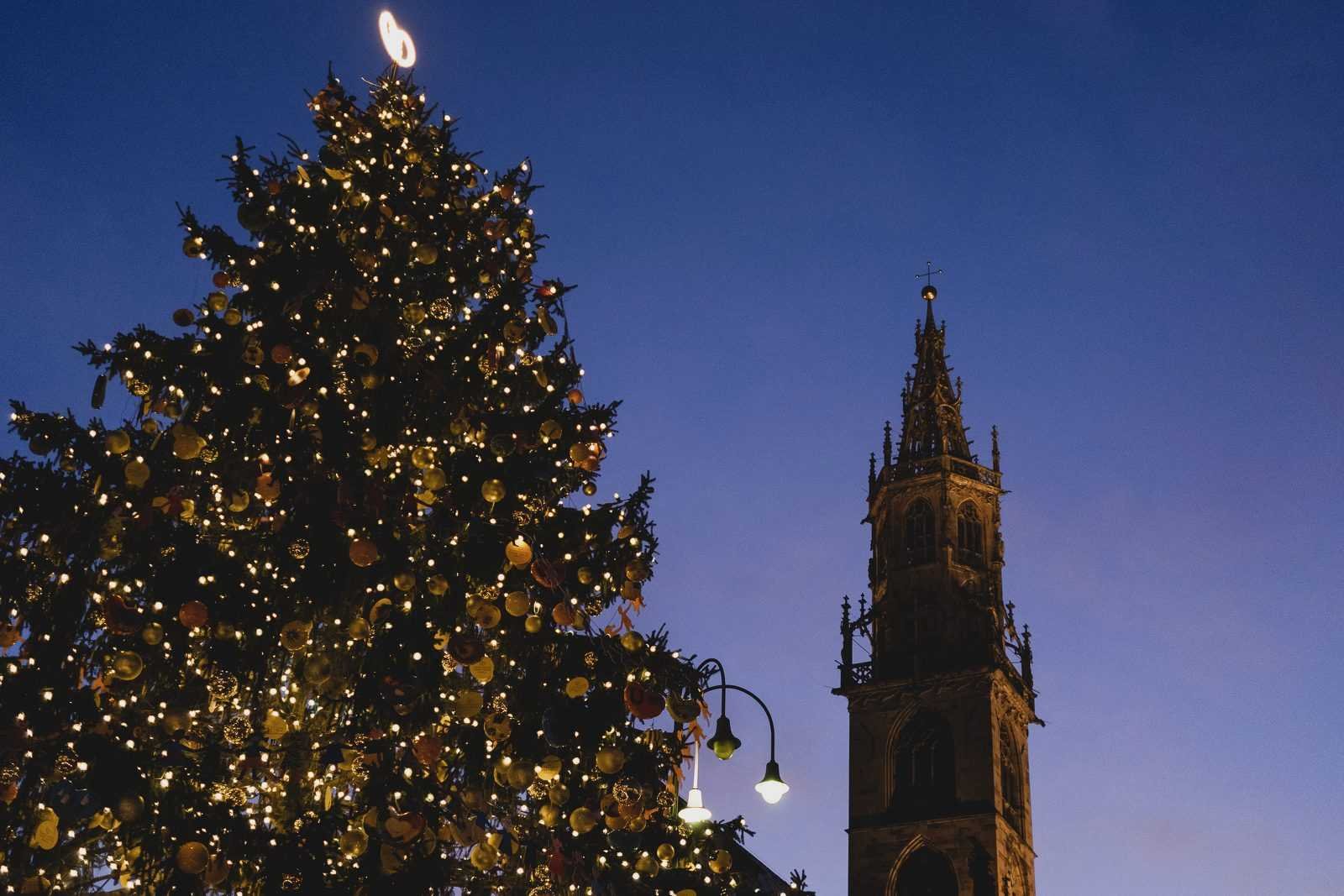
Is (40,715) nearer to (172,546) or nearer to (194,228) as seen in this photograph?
(172,546)

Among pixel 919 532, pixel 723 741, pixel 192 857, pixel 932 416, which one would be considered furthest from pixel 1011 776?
pixel 192 857

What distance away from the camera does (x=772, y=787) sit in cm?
1092

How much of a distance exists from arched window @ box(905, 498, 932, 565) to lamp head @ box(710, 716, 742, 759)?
3302cm

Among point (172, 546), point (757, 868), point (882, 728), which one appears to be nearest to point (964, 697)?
point (882, 728)

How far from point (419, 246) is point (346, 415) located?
65.7 inches

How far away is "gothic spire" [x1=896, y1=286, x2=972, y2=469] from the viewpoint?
45.5m

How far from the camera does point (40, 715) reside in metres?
7.59

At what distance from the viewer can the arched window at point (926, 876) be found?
35.8 meters

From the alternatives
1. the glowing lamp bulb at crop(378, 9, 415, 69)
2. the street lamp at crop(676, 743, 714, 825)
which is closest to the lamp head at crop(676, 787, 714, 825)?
the street lamp at crop(676, 743, 714, 825)

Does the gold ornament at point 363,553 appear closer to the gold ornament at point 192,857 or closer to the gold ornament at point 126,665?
the gold ornament at point 126,665

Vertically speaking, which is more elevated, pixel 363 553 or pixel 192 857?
pixel 363 553

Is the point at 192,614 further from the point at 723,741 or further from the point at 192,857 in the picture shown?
the point at 723,741

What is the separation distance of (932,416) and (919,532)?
5.44m

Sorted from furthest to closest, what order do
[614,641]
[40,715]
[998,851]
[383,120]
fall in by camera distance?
1. [998,851]
2. [383,120]
3. [614,641]
4. [40,715]
